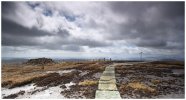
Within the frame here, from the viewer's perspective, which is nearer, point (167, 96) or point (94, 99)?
point (94, 99)

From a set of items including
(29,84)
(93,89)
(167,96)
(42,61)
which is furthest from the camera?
(42,61)

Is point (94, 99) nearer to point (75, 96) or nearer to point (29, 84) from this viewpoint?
point (75, 96)

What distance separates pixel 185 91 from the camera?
19.3m

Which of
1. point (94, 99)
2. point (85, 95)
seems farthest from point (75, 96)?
point (94, 99)

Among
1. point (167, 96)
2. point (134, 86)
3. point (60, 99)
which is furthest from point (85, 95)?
point (167, 96)

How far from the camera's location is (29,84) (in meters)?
26.4

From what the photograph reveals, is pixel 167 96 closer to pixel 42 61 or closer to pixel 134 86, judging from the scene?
pixel 134 86

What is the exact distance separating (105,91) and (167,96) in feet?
16.8

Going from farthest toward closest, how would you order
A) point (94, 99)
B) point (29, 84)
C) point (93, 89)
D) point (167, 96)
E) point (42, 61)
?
point (42, 61) → point (29, 84) → point (93, 89) → point (167, 96) → point (94, 99)

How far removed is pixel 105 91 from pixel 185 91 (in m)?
7.08

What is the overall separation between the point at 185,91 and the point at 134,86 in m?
4.61

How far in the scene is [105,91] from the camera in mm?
18672

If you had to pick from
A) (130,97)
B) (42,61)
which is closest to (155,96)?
(130,97)

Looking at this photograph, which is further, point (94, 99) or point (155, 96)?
point (155, 96)
